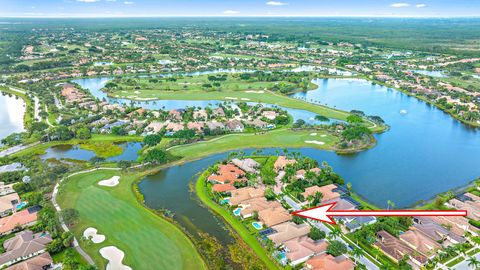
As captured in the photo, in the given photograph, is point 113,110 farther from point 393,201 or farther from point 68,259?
point 393,201

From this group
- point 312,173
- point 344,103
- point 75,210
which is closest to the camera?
point 75,210

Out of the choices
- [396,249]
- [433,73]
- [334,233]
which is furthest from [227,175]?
[433,73]

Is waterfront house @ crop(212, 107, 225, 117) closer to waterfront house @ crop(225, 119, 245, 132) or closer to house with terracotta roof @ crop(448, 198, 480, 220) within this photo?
waterfront house @ crop(225, 119, 245, 132)

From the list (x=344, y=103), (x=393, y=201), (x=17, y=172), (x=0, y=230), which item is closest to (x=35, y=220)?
(x=0, y=230)

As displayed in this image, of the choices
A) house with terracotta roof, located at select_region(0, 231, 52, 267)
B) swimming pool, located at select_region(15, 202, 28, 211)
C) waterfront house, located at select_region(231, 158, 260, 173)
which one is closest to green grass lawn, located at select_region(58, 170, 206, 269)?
house with terracotta roof, located at select_region(0, 231, 52, 267)

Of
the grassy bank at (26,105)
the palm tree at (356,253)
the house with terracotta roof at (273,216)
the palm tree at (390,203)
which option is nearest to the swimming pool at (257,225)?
the house with terracotta roof at (273,216)

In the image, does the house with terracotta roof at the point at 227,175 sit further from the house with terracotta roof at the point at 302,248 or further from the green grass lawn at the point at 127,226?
the house with terracotta roof at the point at 302,248
